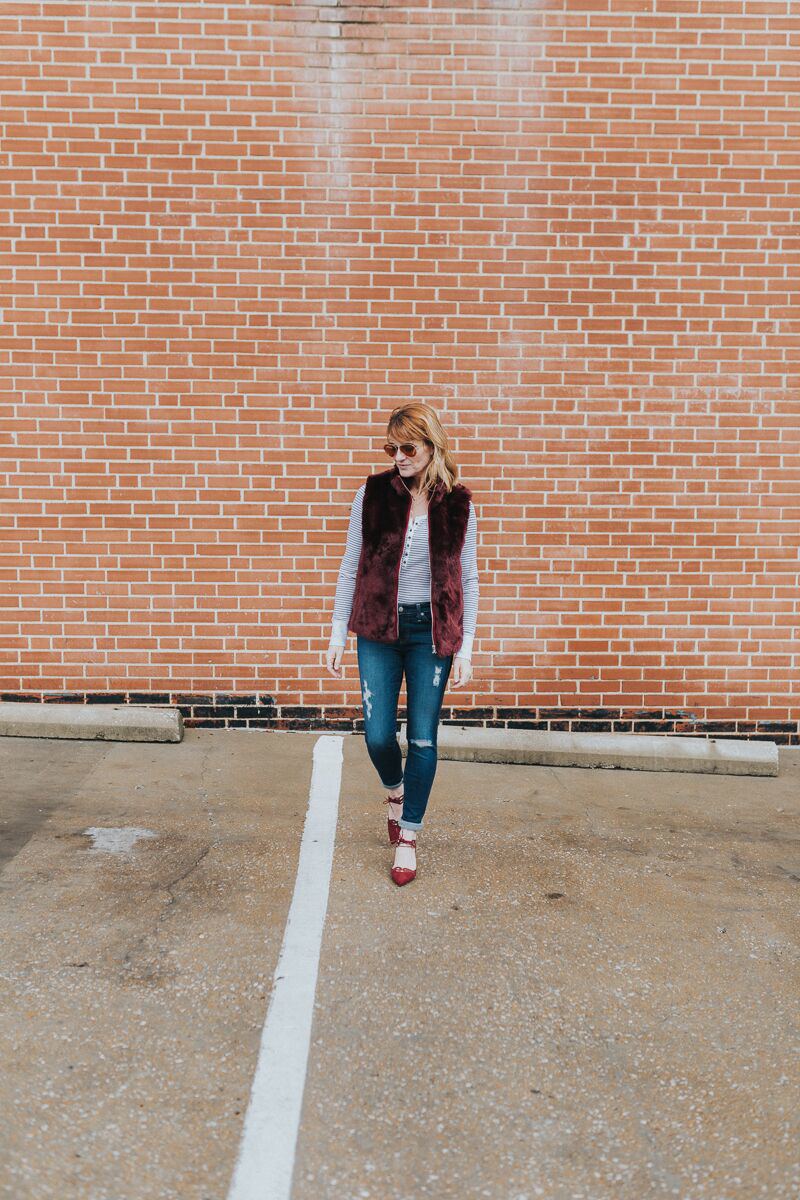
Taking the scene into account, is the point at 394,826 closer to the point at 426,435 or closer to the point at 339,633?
the point at 339,633

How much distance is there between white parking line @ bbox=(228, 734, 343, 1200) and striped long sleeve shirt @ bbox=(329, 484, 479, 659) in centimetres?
98

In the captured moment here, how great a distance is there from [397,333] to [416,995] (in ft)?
13.4

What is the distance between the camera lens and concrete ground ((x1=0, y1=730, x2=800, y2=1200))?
249cm

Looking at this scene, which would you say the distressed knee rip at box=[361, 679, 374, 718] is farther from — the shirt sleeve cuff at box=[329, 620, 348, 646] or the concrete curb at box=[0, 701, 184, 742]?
the concrete curb at box=[0, 701, 184, 742]

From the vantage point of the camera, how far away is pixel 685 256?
6230mm

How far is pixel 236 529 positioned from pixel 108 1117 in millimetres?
4065

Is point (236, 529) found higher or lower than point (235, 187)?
lower

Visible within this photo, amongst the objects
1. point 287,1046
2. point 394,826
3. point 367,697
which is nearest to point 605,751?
point 394,826

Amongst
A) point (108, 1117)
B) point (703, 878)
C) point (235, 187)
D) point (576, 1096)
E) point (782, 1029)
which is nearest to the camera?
point (108, 1117)

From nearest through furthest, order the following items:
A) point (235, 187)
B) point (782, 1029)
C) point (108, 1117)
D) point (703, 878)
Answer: point (108, 1117) < point (782, 1029) < point (703, 878) < point (235, 187)

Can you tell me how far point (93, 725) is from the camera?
20.0ft

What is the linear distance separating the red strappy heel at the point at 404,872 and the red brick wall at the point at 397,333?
2256mm

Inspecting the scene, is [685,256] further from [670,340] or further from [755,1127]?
[755,1127]

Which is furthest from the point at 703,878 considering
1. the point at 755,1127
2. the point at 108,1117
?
the point at 108,1117
